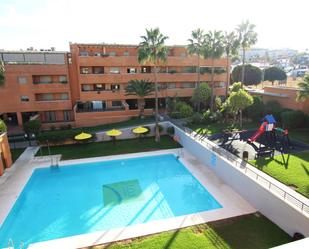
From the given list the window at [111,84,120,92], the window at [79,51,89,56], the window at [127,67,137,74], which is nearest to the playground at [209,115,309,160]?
the window at [127,67,137,74]

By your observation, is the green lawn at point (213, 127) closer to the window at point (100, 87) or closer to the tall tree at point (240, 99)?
the tall tree at point (240, 99)

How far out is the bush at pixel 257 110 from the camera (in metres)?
33.8

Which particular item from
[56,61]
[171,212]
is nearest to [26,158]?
[56,61]

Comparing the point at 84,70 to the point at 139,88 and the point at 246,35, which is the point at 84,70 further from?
the point at 246,35

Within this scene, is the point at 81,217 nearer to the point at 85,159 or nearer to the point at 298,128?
the point at 85,159

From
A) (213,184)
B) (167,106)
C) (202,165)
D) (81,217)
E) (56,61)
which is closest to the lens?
(81,217)

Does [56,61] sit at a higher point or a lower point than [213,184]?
higher

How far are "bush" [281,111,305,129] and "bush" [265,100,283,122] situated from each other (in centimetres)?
218

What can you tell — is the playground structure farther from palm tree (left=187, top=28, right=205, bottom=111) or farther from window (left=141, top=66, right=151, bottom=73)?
window (left=141, top=66, right=151, bottom=73)

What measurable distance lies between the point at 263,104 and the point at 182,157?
1644 cm

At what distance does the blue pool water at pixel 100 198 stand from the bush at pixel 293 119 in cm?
1550

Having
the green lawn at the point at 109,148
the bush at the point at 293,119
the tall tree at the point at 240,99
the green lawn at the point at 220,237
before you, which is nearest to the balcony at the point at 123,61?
the green lawn at the point at 109,148

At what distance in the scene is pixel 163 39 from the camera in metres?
28.9

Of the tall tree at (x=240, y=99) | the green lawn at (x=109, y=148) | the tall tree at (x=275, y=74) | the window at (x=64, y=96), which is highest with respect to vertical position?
the tall tree at (x=275, y=74)
